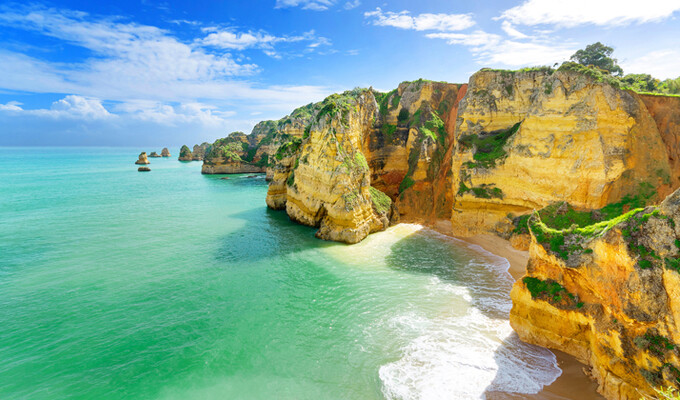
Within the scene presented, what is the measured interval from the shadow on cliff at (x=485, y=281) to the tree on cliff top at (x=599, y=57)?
107ft

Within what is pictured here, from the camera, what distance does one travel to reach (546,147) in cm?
1970

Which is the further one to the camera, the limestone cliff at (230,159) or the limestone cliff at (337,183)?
the limestone cliff at (230,159)

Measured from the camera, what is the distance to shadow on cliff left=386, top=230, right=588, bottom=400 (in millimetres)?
10039

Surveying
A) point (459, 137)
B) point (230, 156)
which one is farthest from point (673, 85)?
point (230, 156)

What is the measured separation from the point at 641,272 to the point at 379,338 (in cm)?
911

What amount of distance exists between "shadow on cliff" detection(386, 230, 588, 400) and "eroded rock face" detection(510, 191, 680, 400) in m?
1.16

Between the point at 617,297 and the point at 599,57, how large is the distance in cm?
4269

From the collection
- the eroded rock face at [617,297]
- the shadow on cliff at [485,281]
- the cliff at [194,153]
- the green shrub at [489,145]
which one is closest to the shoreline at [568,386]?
the shadow on cliff at [485,281]

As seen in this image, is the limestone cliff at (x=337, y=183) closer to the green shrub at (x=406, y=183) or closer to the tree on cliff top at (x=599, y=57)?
the green shrub at (x=406, y=183)

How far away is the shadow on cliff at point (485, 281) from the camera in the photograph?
395 inches

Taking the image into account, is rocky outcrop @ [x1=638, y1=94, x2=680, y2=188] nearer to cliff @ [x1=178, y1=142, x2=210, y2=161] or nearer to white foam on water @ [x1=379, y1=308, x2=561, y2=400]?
white foam on water @ [x1=379, y1=308, x2=561, y2=400]

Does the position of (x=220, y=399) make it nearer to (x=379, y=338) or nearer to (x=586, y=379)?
(x=379, y=338)

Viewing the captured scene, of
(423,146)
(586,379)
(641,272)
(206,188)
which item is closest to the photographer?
(641,272)

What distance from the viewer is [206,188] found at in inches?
2186
